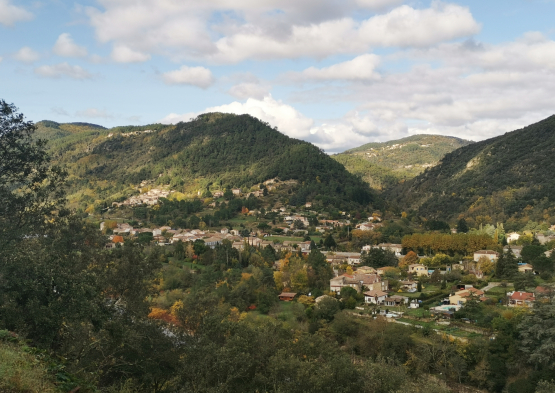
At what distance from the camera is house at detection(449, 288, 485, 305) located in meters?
25.5

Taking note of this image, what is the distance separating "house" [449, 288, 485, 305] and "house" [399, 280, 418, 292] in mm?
3717

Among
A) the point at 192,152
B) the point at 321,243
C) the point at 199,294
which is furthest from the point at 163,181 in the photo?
the point at 199,294

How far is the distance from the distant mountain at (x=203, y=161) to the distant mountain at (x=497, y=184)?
11862 millimetres

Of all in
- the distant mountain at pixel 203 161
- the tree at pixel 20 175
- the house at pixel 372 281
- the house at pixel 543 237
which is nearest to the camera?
the tree at pixel 20 175

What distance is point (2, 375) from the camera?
515 cm

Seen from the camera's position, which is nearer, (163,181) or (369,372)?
(369,372)

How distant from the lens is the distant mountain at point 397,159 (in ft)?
372

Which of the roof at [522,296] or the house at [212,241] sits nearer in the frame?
the roof at [522,296]

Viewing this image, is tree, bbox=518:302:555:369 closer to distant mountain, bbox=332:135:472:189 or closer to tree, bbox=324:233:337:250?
tree, bbox=324:233:337:250

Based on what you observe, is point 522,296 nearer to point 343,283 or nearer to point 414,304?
point 414,304

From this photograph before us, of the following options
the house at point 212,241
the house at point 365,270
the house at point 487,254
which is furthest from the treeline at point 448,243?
Result: the house at point 212,241

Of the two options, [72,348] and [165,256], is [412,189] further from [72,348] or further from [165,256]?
[72,348]

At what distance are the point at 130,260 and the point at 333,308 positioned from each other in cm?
1554

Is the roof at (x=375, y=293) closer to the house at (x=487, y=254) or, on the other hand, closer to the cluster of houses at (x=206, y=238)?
the house at (x=487, y=254)
